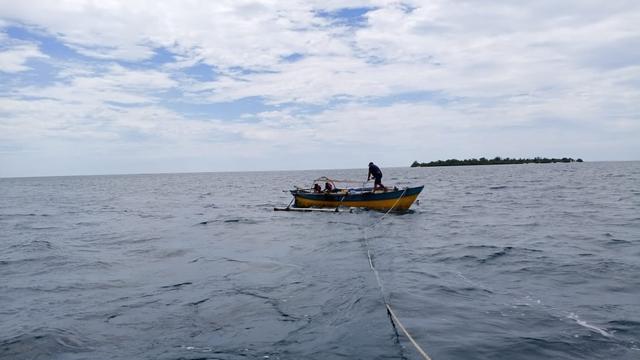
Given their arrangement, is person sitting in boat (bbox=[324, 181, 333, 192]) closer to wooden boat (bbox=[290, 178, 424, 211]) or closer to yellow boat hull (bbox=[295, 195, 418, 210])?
wooden boat (bbox=[290, 178, 424, 211])

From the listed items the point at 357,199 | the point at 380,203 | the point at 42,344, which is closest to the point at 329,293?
the point at 42,344

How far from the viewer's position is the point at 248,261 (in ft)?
51.1

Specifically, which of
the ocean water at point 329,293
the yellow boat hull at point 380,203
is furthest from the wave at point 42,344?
the yellow boat hull at point 380,203

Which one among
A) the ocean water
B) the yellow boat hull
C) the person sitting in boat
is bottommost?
the ocean water

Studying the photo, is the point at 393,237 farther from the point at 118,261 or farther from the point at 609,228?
the point at 118,261

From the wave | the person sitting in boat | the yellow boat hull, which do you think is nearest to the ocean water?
the wave

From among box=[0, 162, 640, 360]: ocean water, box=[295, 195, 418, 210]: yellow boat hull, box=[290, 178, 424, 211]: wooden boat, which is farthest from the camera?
box=[295, 195, 418, 210]: yellow boat hull

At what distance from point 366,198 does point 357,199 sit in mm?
641

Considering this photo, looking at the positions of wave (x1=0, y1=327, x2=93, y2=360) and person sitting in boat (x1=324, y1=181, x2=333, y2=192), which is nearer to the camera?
wave (x1=0, y1=327, x2=93, y2=360)

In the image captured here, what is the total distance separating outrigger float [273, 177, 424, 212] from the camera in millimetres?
28188

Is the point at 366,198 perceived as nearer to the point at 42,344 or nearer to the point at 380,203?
the point at 380,203

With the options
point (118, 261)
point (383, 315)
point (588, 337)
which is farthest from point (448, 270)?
point (118, 261)

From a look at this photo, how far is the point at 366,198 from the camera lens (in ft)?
95.3

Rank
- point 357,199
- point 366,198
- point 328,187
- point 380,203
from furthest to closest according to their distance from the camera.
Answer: point 328,187, point 357,199, point 366,198, point 380,203
